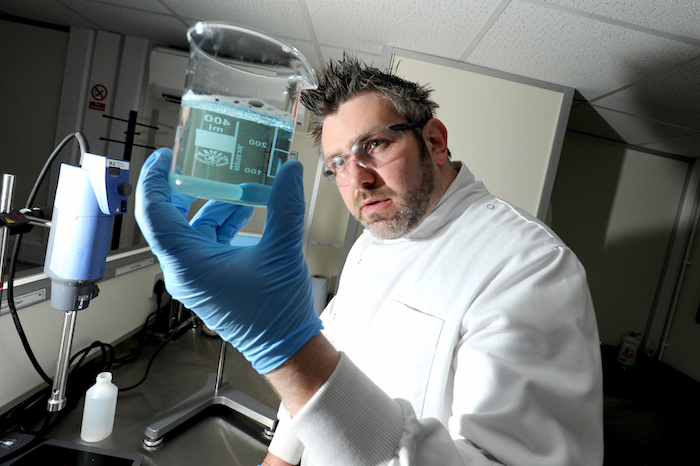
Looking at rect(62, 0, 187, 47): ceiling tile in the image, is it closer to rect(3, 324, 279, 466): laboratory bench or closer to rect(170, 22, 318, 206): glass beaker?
rect(3, 324, 279, 466): laboratory bench

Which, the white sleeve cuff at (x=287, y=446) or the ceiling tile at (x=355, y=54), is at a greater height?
the ceiling tile at (x=355, y=54)

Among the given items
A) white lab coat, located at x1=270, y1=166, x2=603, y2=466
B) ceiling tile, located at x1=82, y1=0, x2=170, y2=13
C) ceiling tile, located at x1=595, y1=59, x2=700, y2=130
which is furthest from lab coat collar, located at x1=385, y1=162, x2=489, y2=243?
ceiling tile, located at x1=82, y1=0, x2=170, y2=13

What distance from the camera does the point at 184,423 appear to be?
124cm

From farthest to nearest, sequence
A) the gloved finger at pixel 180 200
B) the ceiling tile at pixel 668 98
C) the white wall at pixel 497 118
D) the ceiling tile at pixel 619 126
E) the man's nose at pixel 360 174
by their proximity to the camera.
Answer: the ceiling tile at pixel 619 126
the white wall at pixel 497 118
the ceiling tile at pixel 668 98
the man's nose at pixel 360 174
the gloved finger at pixel 180 200

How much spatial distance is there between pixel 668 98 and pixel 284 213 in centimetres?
224

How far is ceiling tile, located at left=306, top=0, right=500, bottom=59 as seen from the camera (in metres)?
1.47

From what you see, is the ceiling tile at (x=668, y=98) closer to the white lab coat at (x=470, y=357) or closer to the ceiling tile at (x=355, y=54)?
the ceiling tile at (x=355, y=54)

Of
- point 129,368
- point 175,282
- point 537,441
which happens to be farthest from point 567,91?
point 129,368

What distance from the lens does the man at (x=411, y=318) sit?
0.50 m

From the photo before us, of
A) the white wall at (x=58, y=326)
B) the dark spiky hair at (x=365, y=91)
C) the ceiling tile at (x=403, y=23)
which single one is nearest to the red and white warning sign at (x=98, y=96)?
the white wall at (x=58, y=326)

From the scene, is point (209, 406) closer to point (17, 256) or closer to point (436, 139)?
point (17, 256)

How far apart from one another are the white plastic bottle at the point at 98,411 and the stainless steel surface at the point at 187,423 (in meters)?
0.02

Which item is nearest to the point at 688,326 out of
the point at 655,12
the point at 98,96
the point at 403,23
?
the point at 655,12

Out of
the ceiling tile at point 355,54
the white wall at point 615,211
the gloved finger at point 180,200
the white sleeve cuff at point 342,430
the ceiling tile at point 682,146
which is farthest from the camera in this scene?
the white wall at point 615,211
